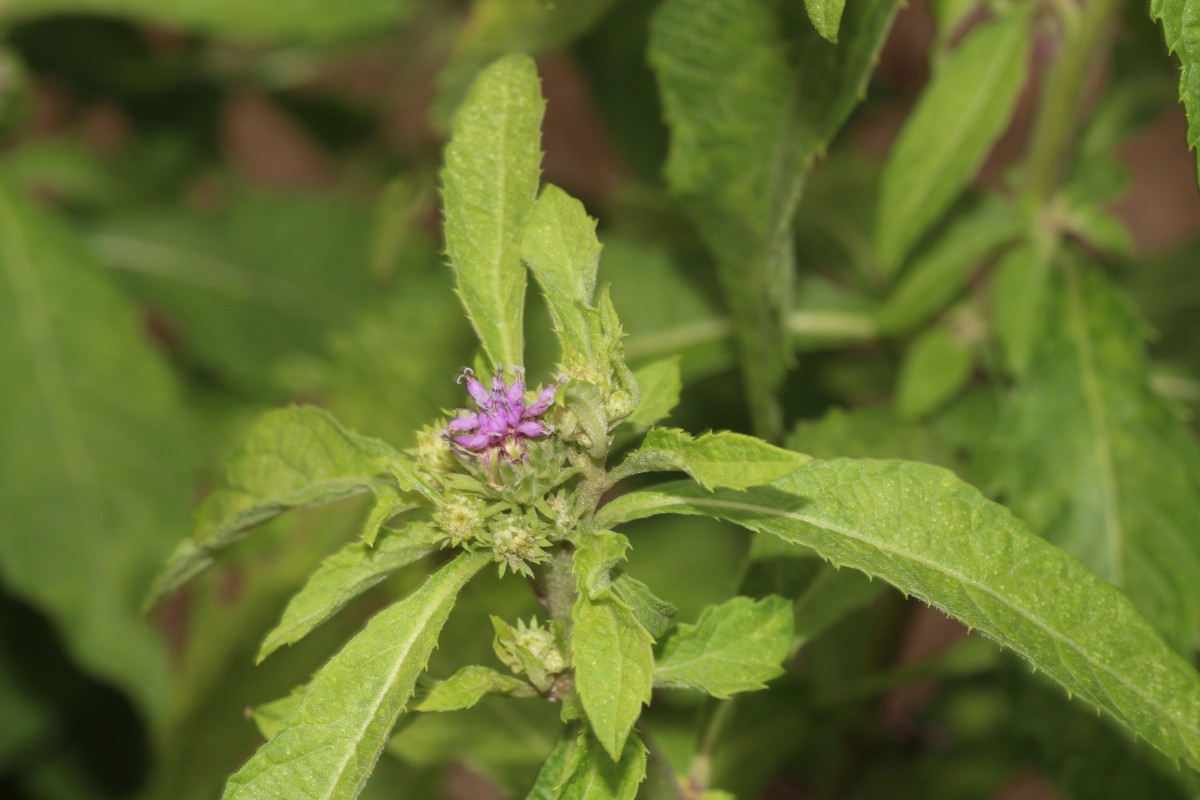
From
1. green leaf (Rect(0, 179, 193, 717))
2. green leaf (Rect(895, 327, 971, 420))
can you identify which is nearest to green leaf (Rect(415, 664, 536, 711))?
green leaf (Rect(895, 327, 971, 420))

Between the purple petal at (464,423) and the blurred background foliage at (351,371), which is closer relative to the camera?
the purple petal at (464,423)

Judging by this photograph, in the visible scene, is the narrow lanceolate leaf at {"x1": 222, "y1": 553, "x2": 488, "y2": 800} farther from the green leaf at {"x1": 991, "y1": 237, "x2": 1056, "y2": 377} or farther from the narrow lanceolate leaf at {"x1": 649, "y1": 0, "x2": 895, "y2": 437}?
the green leaf at {"x1": 991, "y1": 237, "x2": 1056, "y2": 377}

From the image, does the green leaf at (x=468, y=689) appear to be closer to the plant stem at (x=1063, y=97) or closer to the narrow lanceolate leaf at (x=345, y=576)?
the narrow lanceolate leaf at (x=345, y=576)

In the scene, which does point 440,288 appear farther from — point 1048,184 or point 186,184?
point 186,184

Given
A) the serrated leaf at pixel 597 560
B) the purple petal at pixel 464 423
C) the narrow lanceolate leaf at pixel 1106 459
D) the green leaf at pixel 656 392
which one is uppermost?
the narrow lanceolate leaf at pixel 1106 459

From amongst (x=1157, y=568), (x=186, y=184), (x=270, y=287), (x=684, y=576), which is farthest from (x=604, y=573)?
(x=186, y=184)

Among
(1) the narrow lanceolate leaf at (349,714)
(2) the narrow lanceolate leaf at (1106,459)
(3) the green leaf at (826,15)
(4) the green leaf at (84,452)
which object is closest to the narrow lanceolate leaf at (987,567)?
(1) the narrow lanceolate leaf at (349,714)

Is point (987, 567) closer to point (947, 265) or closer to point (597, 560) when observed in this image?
point (597, 560)
